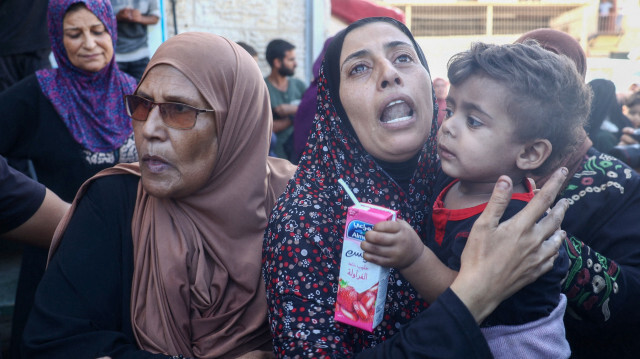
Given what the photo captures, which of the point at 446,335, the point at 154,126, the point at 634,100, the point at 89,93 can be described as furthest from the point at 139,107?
the point at 634,100

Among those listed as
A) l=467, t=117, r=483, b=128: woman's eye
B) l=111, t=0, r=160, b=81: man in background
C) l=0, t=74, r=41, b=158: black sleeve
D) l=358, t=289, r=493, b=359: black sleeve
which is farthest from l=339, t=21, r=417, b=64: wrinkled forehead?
l=111, t=0, r=160, b=81: man in background

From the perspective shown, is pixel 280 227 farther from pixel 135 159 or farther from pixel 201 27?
pixel 201 27

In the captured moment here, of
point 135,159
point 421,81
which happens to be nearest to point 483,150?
point 421,81

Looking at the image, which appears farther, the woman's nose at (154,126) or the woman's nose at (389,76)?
the woman's nose at (154,126)

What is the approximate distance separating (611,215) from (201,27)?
6705 millimetres

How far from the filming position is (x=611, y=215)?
6.98 ft

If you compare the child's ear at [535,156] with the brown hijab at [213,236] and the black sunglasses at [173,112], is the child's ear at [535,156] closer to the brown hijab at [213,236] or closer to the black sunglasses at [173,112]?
the brown hijab at [213,236]

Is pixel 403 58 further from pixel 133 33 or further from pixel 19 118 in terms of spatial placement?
pixel 133 33

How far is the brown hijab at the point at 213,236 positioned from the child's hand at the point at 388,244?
2.33ft

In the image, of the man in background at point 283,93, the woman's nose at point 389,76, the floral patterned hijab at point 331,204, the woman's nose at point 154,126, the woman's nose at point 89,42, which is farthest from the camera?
the man in background at point 283,93

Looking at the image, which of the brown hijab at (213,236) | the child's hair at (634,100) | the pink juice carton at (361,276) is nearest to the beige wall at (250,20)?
the child's hair at (634,100)

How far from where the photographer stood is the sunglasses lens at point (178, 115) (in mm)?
2055

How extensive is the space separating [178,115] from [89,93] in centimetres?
191

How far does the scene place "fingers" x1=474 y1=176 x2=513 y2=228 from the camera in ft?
5.11
